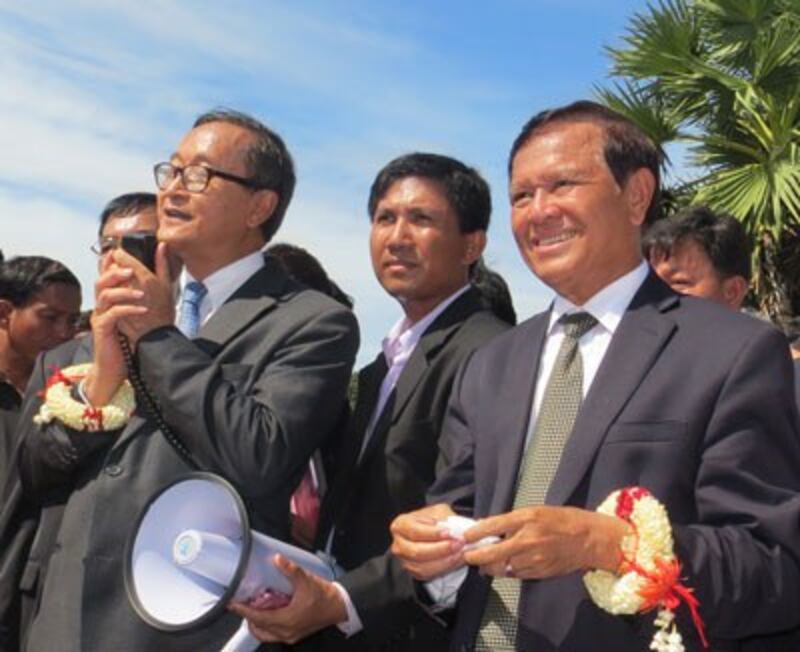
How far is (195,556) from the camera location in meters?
2.40

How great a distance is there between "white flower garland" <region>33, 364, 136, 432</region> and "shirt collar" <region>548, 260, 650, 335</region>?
1277mm

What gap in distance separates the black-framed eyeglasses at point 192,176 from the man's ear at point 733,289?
213 cm

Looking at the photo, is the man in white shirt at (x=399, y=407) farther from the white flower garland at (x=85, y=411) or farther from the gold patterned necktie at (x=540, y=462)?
the white flower garland at (x=85, y=411)

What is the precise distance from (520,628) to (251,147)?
1.71 meters

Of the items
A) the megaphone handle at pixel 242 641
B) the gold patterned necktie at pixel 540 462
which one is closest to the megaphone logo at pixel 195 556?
the megaphone handle at pixel 242 641

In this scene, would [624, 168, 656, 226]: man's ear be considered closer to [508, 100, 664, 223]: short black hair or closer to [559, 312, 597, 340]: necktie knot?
[508, 100, 664, 223]: short black hair

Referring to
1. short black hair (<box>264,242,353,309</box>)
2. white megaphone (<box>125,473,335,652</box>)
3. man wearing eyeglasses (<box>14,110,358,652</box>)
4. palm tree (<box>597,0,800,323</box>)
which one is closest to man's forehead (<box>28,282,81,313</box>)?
short black hair (<box>264,242,353,309</box>)

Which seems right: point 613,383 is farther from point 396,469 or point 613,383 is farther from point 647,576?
point 396,469

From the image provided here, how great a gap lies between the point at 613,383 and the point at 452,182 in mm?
1626

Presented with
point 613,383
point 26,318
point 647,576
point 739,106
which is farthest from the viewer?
point 739,106

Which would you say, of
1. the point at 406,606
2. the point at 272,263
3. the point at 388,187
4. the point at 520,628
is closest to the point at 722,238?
the point at 388,187

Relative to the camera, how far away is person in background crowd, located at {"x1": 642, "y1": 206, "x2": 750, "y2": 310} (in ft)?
15.2

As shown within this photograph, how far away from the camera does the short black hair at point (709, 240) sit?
4.69 metres

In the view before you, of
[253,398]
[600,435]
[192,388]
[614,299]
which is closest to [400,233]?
[253,398]
